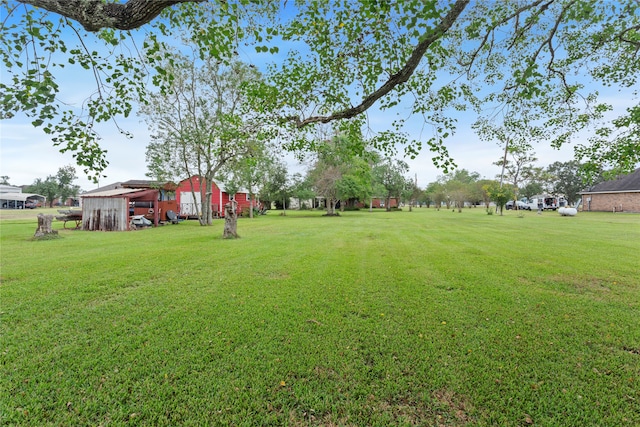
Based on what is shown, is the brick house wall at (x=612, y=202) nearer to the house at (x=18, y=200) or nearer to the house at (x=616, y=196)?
the house at (x=616, y=196)

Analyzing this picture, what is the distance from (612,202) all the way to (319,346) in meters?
49.4

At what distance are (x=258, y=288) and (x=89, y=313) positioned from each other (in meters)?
2.46

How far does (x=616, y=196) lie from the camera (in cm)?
3441

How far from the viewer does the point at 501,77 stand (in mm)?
6367

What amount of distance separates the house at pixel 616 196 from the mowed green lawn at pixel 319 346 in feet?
131

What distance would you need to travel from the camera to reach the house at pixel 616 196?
107ft

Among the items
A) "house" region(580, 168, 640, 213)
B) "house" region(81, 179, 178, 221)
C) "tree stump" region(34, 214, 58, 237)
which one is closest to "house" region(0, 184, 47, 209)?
"house" region(81, 179, 178, 221)

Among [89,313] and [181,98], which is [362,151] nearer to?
[89,313]

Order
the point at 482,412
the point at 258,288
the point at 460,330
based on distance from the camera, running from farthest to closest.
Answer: the point at 258,288 < the point at 460,330 < the point at 482,412

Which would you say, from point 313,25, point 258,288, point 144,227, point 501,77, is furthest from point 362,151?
point 144,227

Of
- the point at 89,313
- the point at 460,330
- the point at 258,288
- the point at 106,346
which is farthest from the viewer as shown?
the point at 258,288

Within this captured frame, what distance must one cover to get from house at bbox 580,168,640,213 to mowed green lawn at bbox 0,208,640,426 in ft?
131

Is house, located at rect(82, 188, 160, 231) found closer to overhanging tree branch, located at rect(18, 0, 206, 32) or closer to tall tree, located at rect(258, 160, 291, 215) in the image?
overhanging tree branch, located at rect(18, 0, 206, 32)

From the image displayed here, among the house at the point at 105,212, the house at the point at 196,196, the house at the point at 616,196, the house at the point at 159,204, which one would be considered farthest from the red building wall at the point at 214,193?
the house at the point at 616,196
